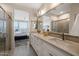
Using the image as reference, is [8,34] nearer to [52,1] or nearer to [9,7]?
[9,7]

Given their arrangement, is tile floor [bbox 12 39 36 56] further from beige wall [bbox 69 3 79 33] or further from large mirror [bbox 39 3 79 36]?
beige wall [bbox 69 3 79 33]

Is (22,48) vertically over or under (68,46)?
under

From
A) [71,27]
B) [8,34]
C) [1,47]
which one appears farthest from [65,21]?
[1,47]

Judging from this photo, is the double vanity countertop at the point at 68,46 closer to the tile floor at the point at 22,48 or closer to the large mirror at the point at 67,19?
the large mirror at the point at 67,19

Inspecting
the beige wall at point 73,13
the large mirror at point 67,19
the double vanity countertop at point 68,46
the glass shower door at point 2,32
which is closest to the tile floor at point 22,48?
the glass shower door at point 2,32

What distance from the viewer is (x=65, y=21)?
1.99 m

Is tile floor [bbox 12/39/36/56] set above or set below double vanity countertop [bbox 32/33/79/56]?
below

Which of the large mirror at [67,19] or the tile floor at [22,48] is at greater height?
the large mirror at [67,19]

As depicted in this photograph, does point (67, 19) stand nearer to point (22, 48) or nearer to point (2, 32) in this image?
point (22, 48)

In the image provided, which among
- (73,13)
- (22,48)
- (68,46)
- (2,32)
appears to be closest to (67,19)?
(73,13)

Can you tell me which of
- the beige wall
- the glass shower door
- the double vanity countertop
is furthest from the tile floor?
the beige wall

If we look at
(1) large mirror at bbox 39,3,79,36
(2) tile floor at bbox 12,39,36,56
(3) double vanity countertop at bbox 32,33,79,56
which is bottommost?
(2) tile floor at bbox 12,39,36,56

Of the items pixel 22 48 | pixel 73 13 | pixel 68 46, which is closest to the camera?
pixel 68 46

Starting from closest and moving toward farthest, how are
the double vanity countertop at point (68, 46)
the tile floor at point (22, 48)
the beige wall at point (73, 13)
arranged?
the double vanity countertop at point (68, 46)
the beige wall at point (73, 13)
the tile floor at point (22, 48)
